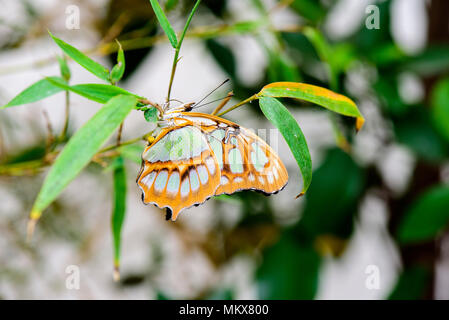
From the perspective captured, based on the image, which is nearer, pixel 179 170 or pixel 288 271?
pixel 179 170

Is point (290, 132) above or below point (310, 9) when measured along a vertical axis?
below

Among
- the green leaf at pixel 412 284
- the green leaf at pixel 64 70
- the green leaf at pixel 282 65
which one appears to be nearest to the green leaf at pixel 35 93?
the green leaf at pixel 64 70

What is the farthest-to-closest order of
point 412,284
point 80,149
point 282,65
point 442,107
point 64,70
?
point 412,284
point 442,107
point 282,65
point 64,70
point 80,149

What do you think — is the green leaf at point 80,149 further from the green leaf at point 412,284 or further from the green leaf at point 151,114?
the green leaf at point 412,284

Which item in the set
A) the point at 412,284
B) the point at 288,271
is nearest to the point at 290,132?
the point at 288,271

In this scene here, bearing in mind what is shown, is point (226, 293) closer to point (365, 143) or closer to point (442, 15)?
point (365, 143)

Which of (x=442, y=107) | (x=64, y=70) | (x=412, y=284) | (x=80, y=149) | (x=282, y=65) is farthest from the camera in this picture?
(x=412, y=284)

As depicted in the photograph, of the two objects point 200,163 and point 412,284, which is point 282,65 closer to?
point 200,163
